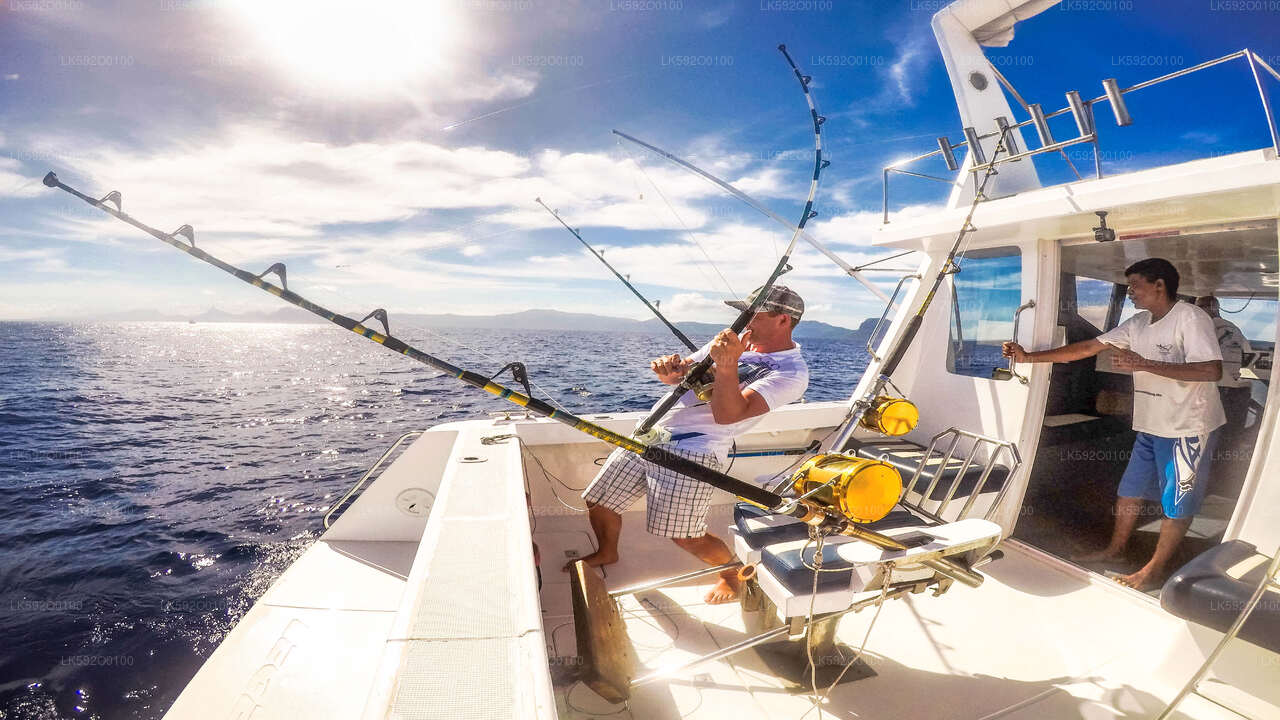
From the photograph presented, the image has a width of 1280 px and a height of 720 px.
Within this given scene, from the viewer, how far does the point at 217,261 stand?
1.78m

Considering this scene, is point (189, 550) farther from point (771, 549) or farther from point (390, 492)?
point (771, 549)

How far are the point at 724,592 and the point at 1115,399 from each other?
416cm

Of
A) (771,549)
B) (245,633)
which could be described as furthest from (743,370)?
(245,633)

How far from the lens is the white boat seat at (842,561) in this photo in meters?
1.79

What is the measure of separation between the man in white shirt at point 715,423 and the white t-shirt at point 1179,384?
195cm

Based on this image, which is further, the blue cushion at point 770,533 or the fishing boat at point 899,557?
the blue cushion at point 770,533

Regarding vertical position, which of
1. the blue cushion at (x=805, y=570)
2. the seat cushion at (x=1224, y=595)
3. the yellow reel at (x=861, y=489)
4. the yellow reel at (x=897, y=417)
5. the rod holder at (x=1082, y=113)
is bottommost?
the seat cushion at (x=1224, y=595)

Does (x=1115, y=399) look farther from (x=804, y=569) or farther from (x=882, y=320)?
(x=804, y=569)

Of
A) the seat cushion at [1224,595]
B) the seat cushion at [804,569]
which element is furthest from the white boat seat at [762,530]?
the seat cushion at [1224,595]

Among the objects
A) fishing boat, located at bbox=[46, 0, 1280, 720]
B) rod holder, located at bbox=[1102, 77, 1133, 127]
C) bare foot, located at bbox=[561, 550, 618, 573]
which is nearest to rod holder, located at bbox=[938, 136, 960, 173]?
fishing boat, located at bbox=[46, 0, 1280, 720]

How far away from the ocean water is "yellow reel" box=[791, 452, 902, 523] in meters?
1.02

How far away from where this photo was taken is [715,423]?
8.32 feet

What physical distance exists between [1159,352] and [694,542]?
101 inches

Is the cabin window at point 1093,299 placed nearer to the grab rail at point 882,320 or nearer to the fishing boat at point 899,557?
the fishing boat at point 899,557
